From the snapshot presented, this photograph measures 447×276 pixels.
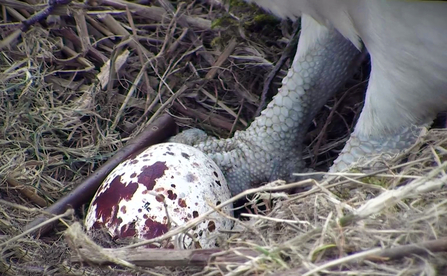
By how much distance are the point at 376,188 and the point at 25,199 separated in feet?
3.27

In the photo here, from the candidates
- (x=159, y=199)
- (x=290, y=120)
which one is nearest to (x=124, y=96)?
(x=290, y=120)

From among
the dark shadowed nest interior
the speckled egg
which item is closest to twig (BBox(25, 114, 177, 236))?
the dark shadowed nest interior

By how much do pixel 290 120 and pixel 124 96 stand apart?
1.84 feet

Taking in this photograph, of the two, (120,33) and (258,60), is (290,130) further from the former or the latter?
(120,33)

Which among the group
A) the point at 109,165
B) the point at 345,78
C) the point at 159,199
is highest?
the point at 345,78

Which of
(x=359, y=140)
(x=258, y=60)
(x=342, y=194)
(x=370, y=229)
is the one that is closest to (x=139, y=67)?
(x=258, y=60)

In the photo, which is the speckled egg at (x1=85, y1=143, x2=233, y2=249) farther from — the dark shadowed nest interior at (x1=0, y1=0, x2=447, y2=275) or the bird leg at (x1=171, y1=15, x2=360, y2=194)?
the bird leg at (x1=171, y1=15, x2=360, y2=194)

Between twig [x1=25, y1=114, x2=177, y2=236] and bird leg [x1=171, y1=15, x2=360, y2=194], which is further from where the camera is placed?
bird leg [x1=171, y1=15, x2=360, y2=194]

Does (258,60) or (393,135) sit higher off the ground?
(393,135)

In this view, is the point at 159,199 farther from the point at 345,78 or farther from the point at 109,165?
the point at 345,78

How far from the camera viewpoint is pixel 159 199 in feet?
4.14

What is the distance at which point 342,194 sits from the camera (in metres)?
1.16

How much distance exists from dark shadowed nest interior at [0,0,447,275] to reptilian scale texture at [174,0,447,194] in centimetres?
10

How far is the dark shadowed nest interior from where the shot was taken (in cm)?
127
